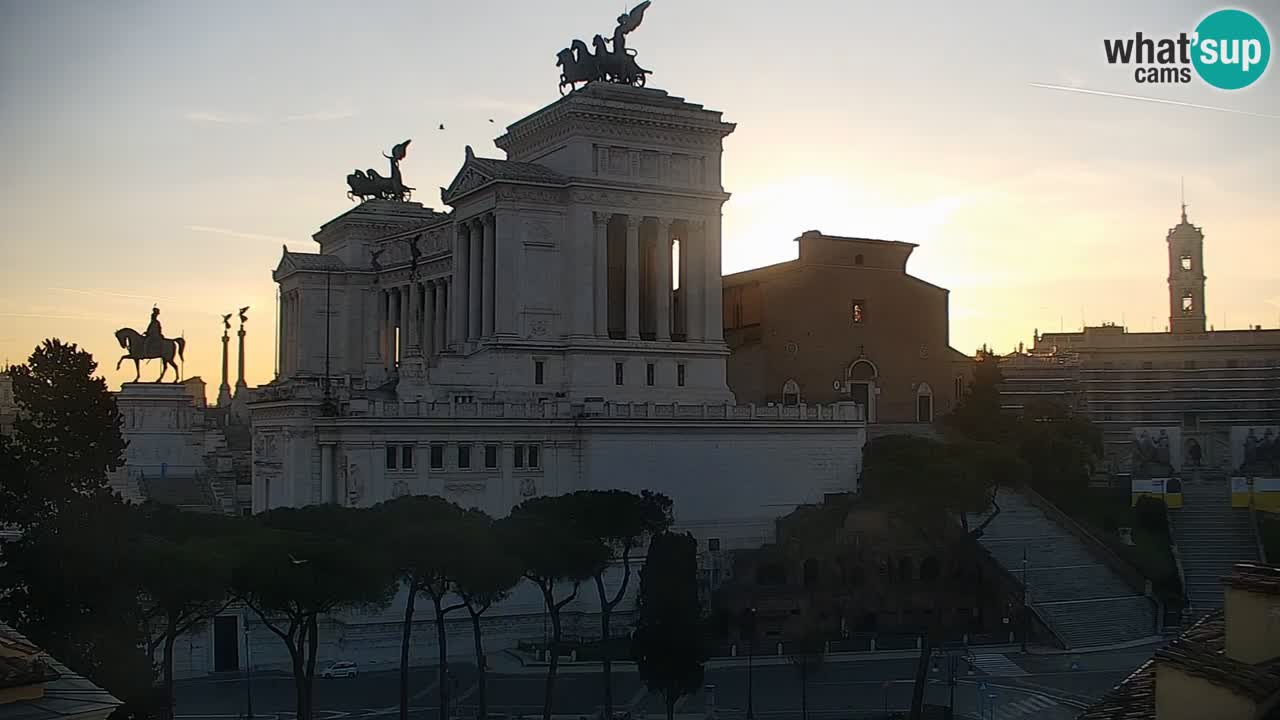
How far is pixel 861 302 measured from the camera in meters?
82.8

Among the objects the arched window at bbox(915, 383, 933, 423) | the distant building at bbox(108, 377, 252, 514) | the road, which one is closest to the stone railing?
the road

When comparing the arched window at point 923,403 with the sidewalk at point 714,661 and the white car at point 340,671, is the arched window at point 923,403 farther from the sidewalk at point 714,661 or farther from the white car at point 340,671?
the white car at point 340,671

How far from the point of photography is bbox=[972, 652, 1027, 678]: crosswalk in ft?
185

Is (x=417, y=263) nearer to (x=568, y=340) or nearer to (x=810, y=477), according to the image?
(x=568, y=340)

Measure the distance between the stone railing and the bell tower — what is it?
4217cm

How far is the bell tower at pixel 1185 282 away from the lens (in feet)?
338

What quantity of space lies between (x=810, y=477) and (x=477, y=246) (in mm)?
19566

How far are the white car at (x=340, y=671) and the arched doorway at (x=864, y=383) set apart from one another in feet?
118

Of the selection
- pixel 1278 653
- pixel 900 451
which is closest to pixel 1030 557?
pixel 900 451

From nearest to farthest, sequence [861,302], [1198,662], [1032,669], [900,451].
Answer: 1. [1198,662]
2. [1032,669]
3. [900,451]
4. [861,302]

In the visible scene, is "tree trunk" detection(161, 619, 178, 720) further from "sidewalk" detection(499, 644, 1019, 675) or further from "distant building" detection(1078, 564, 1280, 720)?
"distant building" detection(1078, 564, 1280, 720)

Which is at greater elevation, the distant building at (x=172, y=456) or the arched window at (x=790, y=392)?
the arched window at (x=790, y=392)

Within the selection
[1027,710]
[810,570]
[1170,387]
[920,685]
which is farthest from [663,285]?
[1170,387]

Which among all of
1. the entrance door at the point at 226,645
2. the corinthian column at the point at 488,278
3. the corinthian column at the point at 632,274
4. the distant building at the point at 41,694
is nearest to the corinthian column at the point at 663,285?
the corinthian column at the point at 632,274
